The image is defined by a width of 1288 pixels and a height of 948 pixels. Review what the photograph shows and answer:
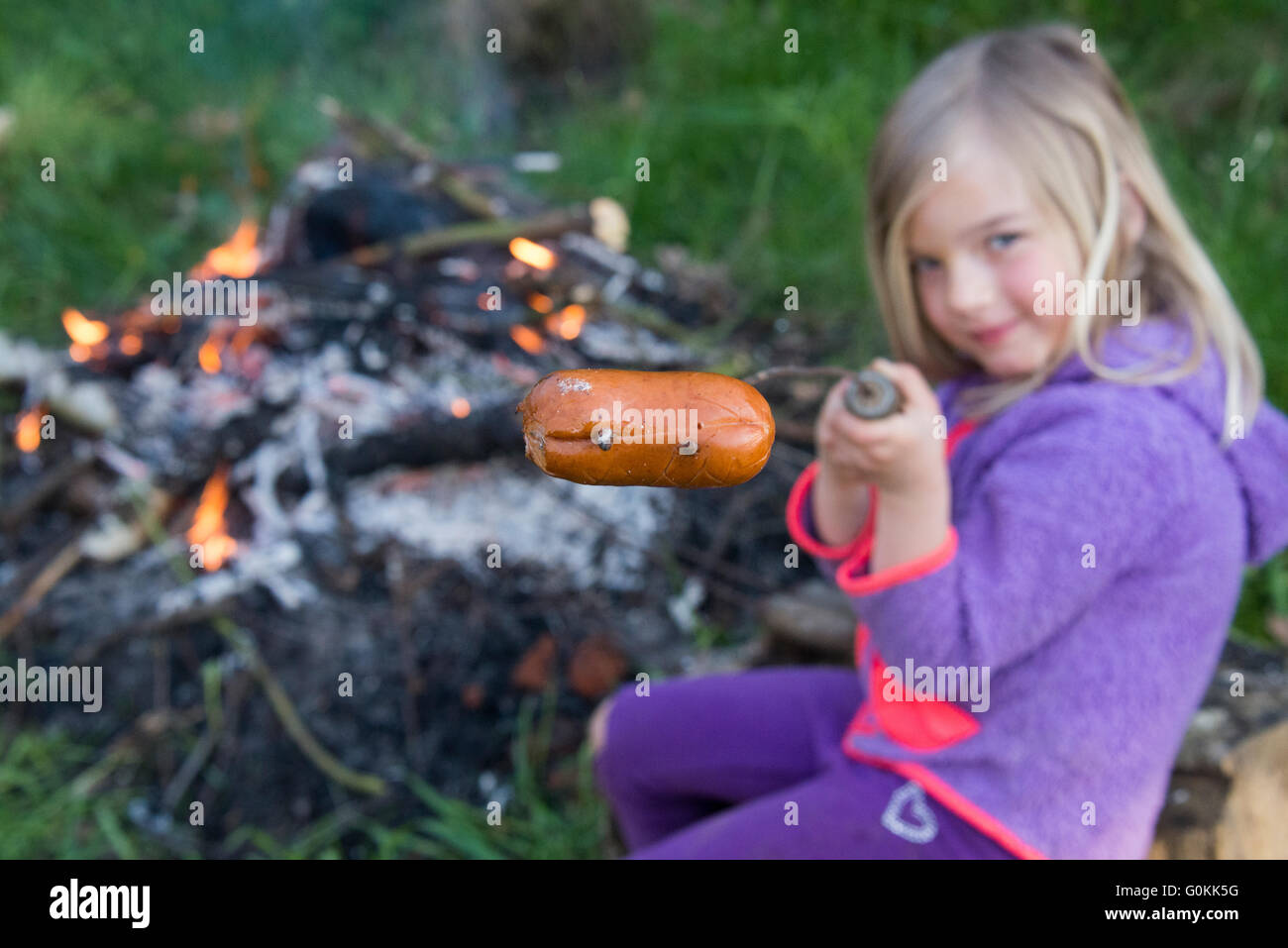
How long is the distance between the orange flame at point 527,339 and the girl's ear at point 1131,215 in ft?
7.06

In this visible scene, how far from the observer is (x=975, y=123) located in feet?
5.75

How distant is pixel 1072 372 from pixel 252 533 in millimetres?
2456

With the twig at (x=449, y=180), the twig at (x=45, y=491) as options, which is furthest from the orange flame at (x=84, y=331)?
the twig at (x=449, y=180)

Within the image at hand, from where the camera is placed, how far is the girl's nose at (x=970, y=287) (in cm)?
173

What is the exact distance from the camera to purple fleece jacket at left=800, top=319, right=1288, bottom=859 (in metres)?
1.57

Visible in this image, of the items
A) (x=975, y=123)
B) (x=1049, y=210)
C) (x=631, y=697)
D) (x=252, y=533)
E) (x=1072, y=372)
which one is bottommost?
(x=631, y=697)

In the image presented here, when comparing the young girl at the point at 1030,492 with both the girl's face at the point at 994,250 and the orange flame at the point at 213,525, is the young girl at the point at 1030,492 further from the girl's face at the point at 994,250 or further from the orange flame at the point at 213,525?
the orange flame at the point at 213,525

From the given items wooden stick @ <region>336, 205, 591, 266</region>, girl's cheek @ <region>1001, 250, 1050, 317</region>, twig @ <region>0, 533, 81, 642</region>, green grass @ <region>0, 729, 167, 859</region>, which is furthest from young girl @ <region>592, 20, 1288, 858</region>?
twig @ <region>0, 533, 81, 642</region>

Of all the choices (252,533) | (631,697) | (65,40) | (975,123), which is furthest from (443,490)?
(65,40)

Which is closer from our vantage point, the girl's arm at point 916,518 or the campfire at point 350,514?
the girl's arm at point 916,518

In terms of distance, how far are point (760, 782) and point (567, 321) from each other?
2.07 metres

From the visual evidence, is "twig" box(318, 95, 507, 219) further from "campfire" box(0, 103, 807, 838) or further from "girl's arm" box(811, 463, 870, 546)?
"girl's arm" box(811, 463, 870, 546)

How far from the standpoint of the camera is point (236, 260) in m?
3.96

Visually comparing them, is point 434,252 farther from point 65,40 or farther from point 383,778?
point 65,40
